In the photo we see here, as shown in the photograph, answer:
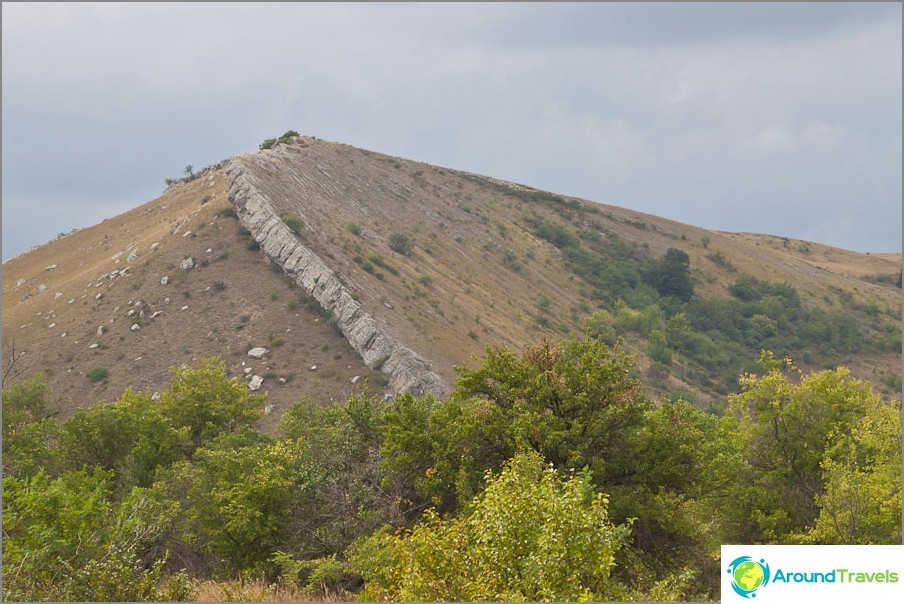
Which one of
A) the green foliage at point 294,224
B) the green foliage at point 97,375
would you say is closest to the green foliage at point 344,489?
the green foliage at point 97,375

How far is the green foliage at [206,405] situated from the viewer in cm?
4091

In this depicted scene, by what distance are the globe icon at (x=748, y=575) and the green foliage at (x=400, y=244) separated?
64551mm

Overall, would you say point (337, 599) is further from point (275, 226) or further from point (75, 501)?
point (275, 226)

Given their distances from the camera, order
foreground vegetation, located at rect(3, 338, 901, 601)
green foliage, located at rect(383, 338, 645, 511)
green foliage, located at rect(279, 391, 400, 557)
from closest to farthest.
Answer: foreground vegetation, located at rect(3, 338, 901, 601)
green foliage, located at rect(383, 338, 645, 511)
green foliage, located at rect(279, 391, 400, 557)

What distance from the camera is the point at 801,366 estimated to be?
307 ft

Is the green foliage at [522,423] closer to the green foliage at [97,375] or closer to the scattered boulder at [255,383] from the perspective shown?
the scattered boulder at [255,383]

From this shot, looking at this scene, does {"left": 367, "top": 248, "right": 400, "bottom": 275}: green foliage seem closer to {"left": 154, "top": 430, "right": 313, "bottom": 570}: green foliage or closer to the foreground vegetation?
the foreground vegetation

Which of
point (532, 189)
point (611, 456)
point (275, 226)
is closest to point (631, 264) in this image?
point (532, 189)

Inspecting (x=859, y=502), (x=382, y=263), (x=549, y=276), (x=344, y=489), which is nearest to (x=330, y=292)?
(x=382, y=263)

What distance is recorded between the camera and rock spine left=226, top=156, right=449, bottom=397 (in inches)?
2042

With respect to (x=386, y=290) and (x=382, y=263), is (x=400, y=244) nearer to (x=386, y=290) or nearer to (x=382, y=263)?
(x=382, y=263)

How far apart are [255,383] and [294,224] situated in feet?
58.7

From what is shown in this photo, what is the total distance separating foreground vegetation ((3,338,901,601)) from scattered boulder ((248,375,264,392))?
18.0 m

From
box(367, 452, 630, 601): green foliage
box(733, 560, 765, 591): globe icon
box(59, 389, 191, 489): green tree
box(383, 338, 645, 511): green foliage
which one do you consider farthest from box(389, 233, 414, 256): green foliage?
box(733, 560, 765, 591): globe icon
